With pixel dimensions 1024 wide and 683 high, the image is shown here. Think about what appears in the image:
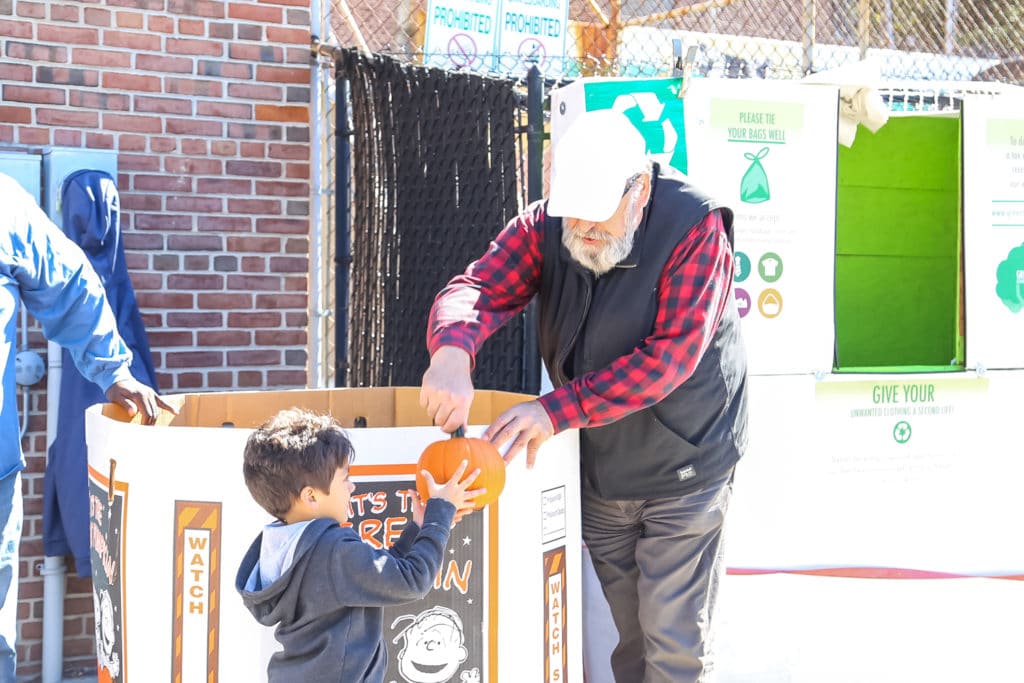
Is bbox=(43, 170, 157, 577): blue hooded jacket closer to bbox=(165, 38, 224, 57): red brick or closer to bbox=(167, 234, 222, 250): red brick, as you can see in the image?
bbox=(167, 234, 222, 250): red brick

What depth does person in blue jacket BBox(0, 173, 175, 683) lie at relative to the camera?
304 cm

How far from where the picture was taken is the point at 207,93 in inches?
A: 168

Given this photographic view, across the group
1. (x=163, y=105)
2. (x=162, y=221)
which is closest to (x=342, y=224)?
(x=162, y=221)

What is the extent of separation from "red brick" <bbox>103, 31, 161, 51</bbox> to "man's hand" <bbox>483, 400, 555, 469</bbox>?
2.48 metres

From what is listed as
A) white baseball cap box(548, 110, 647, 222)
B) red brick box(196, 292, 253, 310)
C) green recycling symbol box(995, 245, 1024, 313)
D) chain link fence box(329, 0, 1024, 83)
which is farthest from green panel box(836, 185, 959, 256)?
red brick box(196, 292, 253, 310)

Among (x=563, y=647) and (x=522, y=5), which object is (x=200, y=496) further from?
(x=522, y=5)

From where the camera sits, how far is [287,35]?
14.3ft

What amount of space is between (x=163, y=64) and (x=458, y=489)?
8.64ft

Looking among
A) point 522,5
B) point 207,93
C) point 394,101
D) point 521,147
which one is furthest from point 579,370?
point 522,5

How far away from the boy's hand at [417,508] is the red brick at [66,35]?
259 centimetres

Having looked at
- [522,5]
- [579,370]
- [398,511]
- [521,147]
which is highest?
[522,5]

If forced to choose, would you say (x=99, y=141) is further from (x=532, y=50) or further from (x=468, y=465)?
(x=468, y=465)

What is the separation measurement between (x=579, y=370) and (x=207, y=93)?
2.18 meters

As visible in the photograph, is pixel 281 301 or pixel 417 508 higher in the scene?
pixel 281 301
